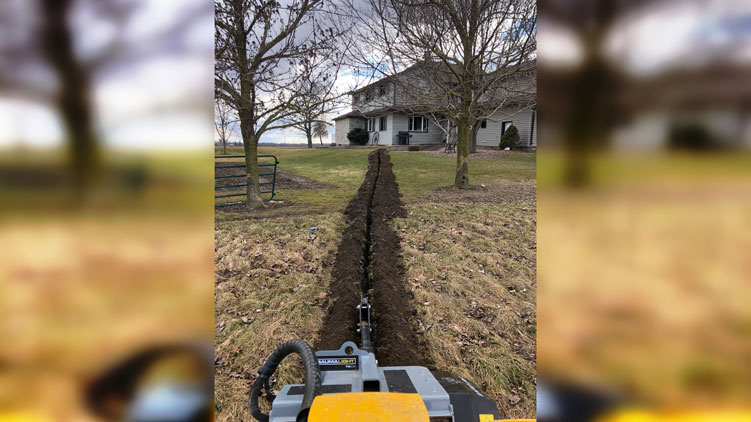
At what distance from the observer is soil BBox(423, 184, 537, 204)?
10.5 metres

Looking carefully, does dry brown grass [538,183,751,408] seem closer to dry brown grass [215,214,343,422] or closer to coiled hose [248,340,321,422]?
coiled hose [248,340,321,422]

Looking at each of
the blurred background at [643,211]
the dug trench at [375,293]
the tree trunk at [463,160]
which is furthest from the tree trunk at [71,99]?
the tree trunk at [463,160]

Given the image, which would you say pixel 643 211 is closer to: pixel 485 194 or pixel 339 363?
pixel 339 363

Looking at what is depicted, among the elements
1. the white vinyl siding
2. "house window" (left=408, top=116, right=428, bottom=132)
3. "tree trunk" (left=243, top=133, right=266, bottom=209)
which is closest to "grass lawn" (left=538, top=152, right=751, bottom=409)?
"tree trunk" (left=243, top=133, right=266, bottom=209)

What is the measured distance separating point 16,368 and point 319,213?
8541 millimetres

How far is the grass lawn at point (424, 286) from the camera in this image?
3.17 meters

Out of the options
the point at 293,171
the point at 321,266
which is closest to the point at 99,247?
the point at 321,266

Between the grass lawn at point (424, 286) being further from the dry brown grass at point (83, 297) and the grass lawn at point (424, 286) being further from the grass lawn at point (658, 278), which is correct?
the grass lawn at point (658, 278)

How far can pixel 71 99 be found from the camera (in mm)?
595

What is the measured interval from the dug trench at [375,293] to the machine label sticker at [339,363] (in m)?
1.14

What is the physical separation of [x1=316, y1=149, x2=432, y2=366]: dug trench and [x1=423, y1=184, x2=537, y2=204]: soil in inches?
105

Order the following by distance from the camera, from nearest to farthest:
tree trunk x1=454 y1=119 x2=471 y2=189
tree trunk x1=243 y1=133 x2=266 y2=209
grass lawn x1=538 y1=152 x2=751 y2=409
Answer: grass lawn x1=538 y1=152 x2=751 y2=409 < tree trunk x1=243 y1=133 x2=266 y2=209 < tree trunk x1=454 y1=119 x2=471 y2=189

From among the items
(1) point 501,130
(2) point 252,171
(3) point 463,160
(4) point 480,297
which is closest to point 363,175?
(3) point 463,160

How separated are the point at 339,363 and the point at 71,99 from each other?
1862 millimetres
